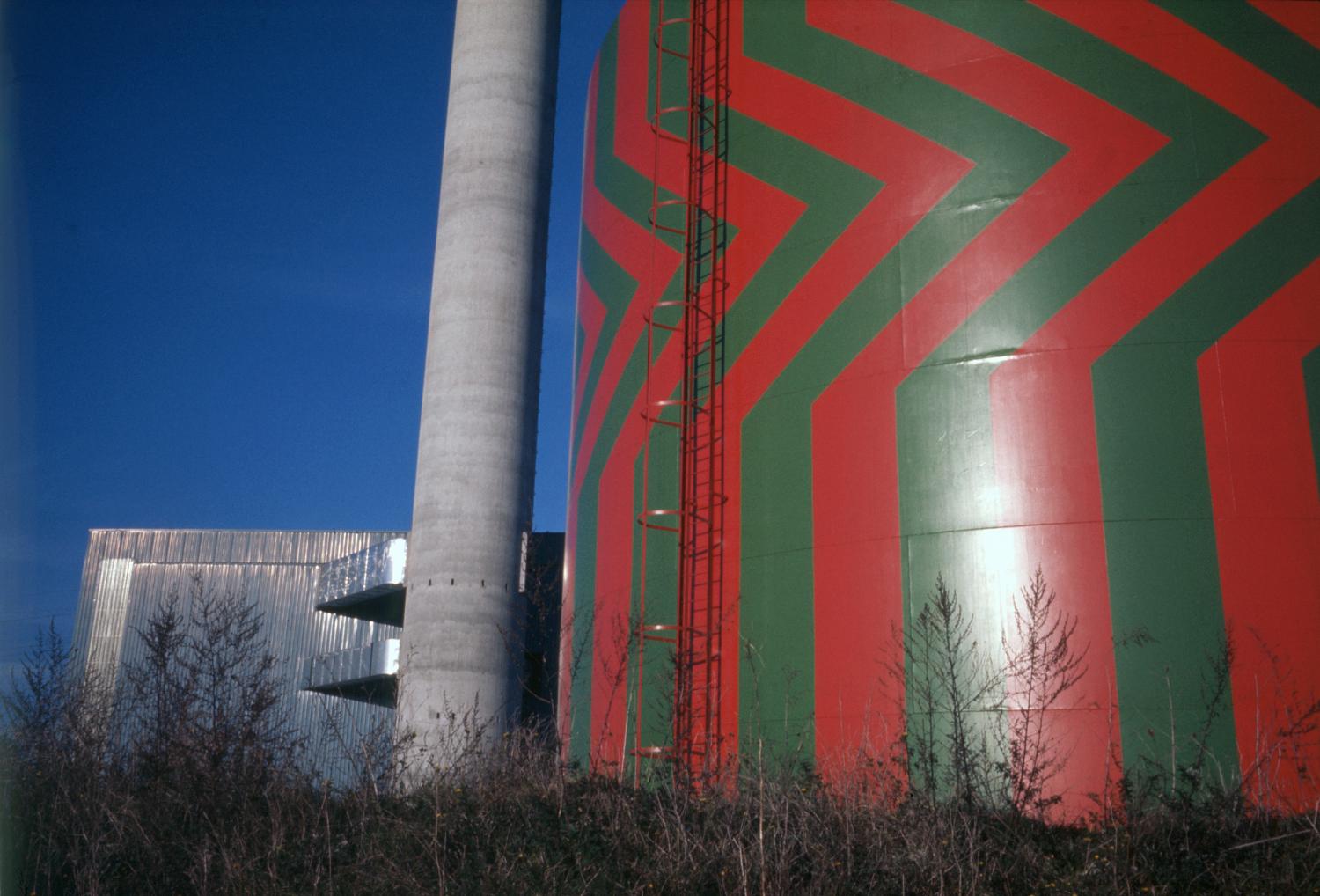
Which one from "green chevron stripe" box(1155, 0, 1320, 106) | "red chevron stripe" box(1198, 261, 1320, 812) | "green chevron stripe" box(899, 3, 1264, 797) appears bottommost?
"red chevron stripe" box(1198, 261, 1320, 812)

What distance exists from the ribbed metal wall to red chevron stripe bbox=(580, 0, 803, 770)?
1946 centimetres

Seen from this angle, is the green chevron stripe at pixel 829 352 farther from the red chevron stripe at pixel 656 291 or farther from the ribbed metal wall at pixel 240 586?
the ribbed metal wall at pixel 240 586

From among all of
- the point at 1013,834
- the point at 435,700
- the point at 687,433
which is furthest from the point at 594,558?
the point at 1013,834

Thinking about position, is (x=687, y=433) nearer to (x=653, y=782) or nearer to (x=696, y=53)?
(x=653, y=782)

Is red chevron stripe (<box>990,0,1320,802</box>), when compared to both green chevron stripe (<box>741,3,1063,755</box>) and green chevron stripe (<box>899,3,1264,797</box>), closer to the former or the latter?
green chevron stripe (<box>899,3,1264,797</box>)

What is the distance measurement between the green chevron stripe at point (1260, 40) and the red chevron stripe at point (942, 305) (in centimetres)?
118

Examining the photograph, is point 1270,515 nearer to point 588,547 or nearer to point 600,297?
point 588,547

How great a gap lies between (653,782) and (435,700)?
7.83m

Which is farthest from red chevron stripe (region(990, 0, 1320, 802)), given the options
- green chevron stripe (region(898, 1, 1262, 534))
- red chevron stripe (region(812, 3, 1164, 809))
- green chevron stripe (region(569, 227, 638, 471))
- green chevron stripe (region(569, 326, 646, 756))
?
green chevron stripe (region(569, 227, 638, 471))

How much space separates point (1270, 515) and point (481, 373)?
1337cm

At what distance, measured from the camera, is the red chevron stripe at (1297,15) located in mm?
11430

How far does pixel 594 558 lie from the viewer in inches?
589

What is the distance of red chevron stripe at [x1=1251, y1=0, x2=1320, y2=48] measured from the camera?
11430 mm

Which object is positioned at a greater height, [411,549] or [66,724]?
[411,549]
